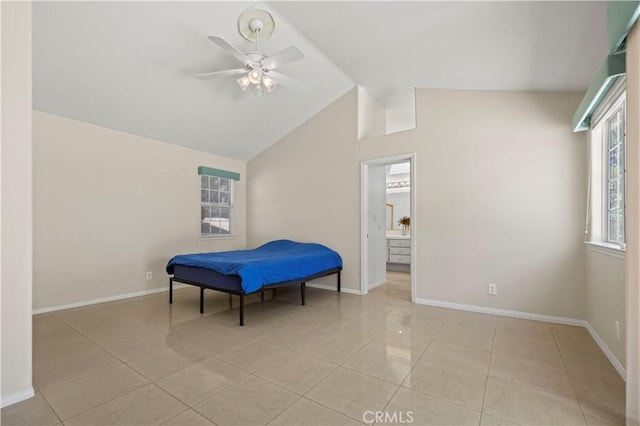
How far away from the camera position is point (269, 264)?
3.32 metres

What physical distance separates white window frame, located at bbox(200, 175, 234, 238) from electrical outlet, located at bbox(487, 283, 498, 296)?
13.7 feet

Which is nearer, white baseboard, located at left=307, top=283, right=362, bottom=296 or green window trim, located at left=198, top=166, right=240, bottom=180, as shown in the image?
white baseboard, located at left=307, top=283, right=362, bottom=296

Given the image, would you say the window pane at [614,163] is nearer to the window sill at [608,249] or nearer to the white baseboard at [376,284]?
the window sill at [608,249]

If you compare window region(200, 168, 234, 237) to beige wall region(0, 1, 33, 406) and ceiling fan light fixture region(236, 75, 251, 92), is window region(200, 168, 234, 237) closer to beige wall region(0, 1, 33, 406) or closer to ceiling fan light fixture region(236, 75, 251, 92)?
ceiling fan light fixture region(236, 75, 251, 92)

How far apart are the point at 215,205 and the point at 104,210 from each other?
1738 mm

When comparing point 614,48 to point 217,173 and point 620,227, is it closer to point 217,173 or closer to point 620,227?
point 620,227

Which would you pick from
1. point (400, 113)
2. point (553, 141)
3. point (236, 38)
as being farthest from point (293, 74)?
point (553, 141)

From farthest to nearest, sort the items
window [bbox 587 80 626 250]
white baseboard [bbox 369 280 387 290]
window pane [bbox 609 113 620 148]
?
1. white baseboard [bbox 369 280 387 290]
2. window pane [bbox 609 113 620 148]
3. window [bbox 587 80 626 250]

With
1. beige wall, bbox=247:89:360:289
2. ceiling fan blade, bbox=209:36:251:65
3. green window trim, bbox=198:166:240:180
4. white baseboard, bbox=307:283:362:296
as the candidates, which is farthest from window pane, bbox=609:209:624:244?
green window trim, bbox=198:166:240:180

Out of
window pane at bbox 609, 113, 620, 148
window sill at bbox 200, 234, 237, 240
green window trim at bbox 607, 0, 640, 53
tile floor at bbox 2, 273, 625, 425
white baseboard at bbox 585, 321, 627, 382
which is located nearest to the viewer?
green window trim at bbox 607, 0, 640, 53

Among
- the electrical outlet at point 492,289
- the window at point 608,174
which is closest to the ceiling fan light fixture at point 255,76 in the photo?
the window at point 608,174

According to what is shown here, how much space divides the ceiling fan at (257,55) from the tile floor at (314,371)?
2.41 m

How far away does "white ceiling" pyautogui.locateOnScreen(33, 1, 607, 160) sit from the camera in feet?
7.82

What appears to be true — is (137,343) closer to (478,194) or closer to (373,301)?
(373,301)
